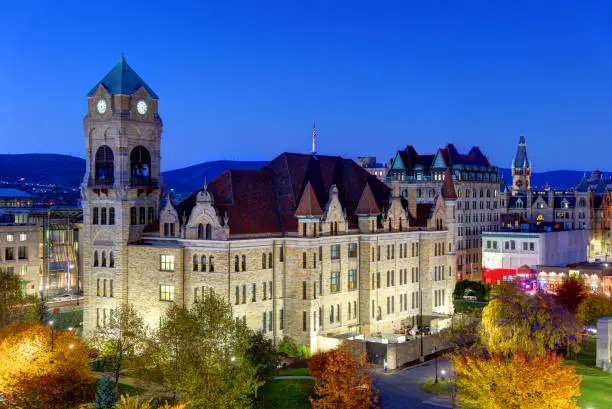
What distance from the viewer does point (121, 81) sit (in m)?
87.0

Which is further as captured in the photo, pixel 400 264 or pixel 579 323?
pixel 400 264

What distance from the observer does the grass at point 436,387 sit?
236 feet

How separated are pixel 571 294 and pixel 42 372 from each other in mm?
71493

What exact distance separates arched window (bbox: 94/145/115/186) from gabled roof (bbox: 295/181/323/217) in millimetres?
21841

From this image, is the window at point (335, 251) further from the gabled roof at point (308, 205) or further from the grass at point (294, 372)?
the grass at point (294, 372)

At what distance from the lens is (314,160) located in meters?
96.5

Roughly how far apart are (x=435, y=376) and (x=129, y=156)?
41.2 meters

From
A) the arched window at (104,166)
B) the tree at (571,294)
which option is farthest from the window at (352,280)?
the arched window at (104,166)

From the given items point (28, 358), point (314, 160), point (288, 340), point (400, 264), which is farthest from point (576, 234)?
point (28, 358)

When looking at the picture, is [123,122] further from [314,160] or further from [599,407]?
[599,407]

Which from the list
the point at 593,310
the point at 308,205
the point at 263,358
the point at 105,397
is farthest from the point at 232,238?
the point at 593,310

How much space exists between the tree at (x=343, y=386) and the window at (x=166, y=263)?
23756 millimetres

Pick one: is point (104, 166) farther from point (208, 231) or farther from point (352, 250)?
point (352, 250)

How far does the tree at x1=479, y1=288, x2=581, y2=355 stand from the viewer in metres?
76.3
